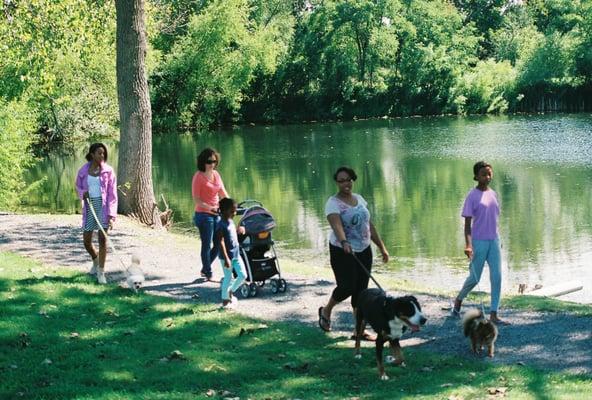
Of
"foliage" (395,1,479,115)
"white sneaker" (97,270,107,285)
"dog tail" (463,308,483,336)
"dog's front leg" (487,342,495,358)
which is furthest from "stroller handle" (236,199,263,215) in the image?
"foliage" (395,1,479,115)

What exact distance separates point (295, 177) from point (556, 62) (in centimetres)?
4618

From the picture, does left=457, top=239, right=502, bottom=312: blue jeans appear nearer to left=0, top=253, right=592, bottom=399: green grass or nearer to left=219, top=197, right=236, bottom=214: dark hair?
left=0, top=253, right=592, bottom=399: green grass

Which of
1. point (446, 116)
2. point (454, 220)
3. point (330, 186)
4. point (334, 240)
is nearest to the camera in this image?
point (334, 240)

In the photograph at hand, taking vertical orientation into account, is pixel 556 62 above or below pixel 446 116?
above

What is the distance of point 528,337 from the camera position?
8.70 meters

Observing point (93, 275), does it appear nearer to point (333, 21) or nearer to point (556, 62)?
point (333, 21)

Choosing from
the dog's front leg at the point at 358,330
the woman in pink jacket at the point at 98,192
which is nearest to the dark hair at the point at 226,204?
the woman in pink jacket at the point at 98,192

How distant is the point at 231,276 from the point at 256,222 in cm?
115

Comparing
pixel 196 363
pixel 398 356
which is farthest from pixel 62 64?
pixel 398 356

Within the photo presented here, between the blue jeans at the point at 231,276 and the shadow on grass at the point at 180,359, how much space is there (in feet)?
1.01

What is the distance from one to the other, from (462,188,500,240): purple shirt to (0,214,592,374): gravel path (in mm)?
1162

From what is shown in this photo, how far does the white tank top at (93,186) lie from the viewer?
1047 cm

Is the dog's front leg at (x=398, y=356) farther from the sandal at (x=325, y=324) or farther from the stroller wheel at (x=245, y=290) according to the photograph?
the stroller wheel at (x=245, y=290)

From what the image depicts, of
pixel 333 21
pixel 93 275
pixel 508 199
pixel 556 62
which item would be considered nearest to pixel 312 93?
pixel 333 21
